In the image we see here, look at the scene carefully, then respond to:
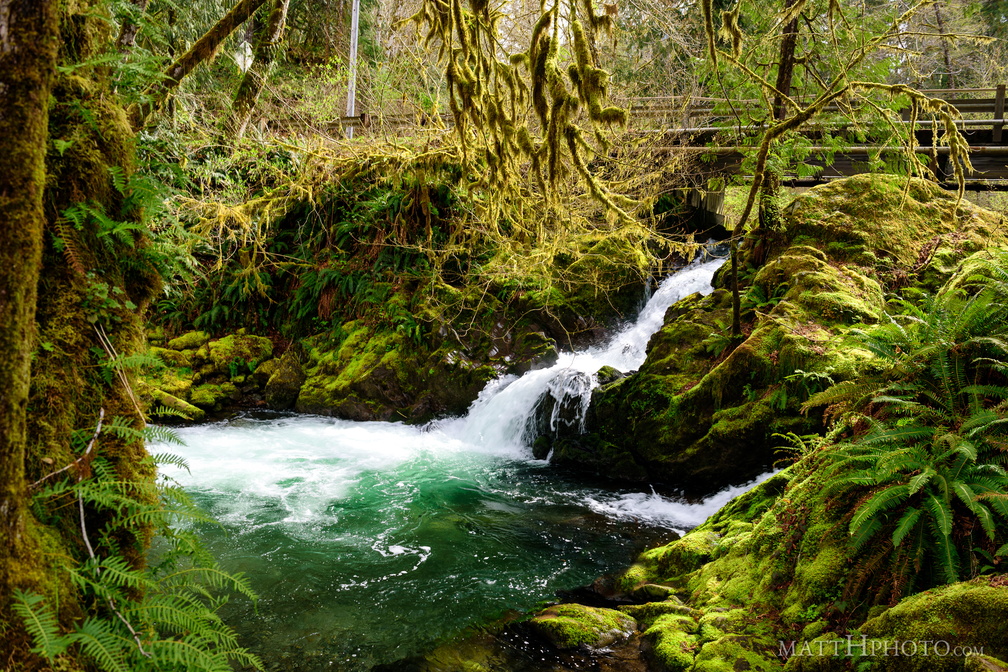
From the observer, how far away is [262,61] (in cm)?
522

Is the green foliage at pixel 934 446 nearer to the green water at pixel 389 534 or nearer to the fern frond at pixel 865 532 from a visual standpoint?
the fern frond at pixel 865 532

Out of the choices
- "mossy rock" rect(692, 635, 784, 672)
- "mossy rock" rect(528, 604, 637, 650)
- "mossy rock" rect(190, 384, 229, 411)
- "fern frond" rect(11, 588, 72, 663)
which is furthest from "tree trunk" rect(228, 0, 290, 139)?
"mossy rock" rect(190, 384, 229, 411)

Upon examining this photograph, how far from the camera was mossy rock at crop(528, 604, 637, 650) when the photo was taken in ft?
13.3

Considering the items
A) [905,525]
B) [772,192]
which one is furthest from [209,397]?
[905,525]

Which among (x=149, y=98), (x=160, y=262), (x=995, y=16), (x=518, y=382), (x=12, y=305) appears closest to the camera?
(x=12, y=305)

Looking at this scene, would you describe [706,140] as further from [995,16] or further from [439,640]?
[995,16]

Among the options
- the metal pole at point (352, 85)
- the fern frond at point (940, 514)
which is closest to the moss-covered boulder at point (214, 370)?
the metal pole at point (352, 85)

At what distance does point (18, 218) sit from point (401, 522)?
537 cm

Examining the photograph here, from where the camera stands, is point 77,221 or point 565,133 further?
point 565,133

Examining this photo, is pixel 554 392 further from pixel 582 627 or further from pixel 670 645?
pixel 670 645

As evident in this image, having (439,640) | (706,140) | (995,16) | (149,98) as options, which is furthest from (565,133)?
(995,16)

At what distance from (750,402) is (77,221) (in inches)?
248

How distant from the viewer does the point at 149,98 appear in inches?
116

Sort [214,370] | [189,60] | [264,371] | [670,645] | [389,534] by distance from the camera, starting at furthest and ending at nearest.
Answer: [264,371] → [214,370] → [389,534] → [670,645] → [189,60]
